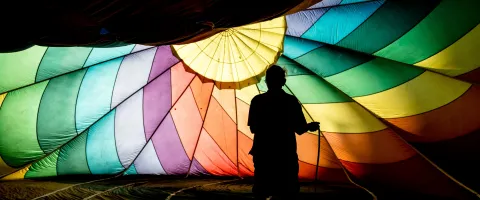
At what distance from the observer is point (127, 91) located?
4.14 meters

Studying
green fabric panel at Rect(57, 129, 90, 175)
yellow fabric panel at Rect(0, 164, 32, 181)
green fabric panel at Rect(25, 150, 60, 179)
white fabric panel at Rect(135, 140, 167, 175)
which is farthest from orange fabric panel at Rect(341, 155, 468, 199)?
yellow fabric panel at Rect(0, 164, 32, 181)

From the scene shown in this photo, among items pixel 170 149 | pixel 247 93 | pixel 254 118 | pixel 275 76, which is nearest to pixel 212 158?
pixel 170 149

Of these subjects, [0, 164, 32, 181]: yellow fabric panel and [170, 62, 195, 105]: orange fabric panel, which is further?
[170, 62, 195, 105]: orange fabric panel

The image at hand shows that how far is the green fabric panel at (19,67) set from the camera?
3.47 meters

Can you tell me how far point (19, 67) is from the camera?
3523mm

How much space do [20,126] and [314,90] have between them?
2.91 m

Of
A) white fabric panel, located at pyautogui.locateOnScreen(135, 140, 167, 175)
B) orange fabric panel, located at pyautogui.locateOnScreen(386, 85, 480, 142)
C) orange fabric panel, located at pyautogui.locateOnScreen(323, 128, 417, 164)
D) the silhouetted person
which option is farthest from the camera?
white fabric panel, located at pyautogui.locateOnScreen(135, 140, 167, 175)

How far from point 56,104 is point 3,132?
0.53m

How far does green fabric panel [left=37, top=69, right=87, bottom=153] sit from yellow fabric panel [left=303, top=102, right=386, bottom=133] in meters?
2.41

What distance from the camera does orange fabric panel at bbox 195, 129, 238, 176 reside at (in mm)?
4410

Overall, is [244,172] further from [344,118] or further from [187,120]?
[344,118]

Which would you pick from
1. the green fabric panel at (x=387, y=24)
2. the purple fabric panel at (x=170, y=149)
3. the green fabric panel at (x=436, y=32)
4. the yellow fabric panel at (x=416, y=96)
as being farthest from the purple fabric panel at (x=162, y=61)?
the green fabric panel at (x=436, y=32)

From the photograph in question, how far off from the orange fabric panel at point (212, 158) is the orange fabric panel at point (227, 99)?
39 cm

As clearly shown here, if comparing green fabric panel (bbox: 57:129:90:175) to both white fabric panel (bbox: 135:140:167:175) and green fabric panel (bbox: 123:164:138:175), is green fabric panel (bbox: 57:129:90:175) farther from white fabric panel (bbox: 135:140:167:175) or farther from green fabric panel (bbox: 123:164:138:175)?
white fabric panel (bbox: 135:140:167:175)
